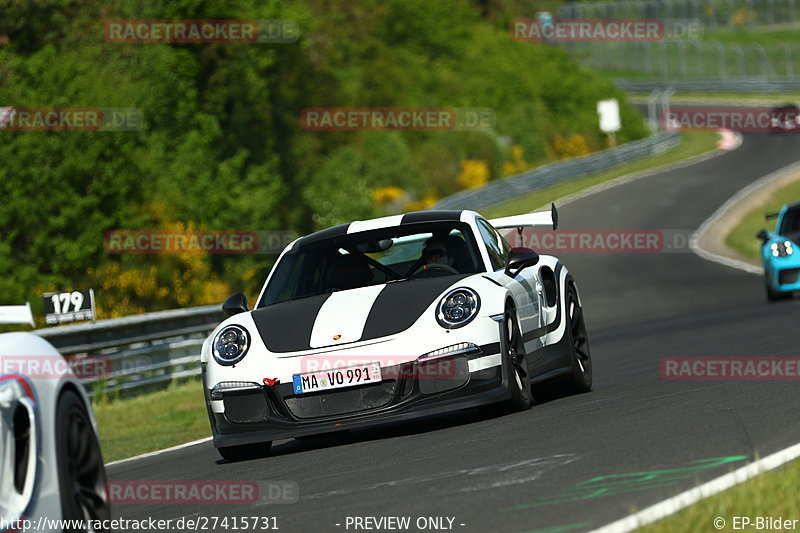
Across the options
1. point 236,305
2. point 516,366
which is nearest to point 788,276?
point 516,366

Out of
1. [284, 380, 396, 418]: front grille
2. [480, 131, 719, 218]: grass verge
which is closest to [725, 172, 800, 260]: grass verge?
[480, 131, 719, 218]: grass verge

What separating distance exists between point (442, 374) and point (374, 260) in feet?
5.44

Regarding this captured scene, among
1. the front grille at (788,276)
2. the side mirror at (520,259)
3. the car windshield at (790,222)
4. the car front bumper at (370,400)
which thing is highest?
the side mirror at (520,259)

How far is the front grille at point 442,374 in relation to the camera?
8750 mm

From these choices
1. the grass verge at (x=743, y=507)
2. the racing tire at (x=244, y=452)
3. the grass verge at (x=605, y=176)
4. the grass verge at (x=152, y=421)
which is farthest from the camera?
the grass verge at (x=605, y=176)

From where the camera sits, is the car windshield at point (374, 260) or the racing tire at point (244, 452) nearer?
the racing tire at point (244, 452)

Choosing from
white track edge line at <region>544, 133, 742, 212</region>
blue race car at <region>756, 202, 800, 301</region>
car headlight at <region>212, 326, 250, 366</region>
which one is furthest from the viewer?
white track edge line at <region>544, 133, 742, 212</region>

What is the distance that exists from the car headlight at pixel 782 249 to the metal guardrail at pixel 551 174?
2061 cm

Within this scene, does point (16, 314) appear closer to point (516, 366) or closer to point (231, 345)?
point (231, 345)

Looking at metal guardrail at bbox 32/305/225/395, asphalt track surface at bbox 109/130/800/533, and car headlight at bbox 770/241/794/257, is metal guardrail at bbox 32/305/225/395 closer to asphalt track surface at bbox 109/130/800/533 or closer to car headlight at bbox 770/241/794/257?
asphalt track surface at bbox 109/130/800/533

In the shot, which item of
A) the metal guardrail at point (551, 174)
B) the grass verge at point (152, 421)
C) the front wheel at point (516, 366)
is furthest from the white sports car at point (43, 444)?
the metal guardrail at point (551, 174)

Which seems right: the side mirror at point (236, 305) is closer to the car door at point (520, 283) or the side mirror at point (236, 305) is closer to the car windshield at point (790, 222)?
the car door at point (520, 283)

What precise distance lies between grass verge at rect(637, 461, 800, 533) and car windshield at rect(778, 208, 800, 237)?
617 inches

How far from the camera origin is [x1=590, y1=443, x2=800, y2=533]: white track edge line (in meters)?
5.02
